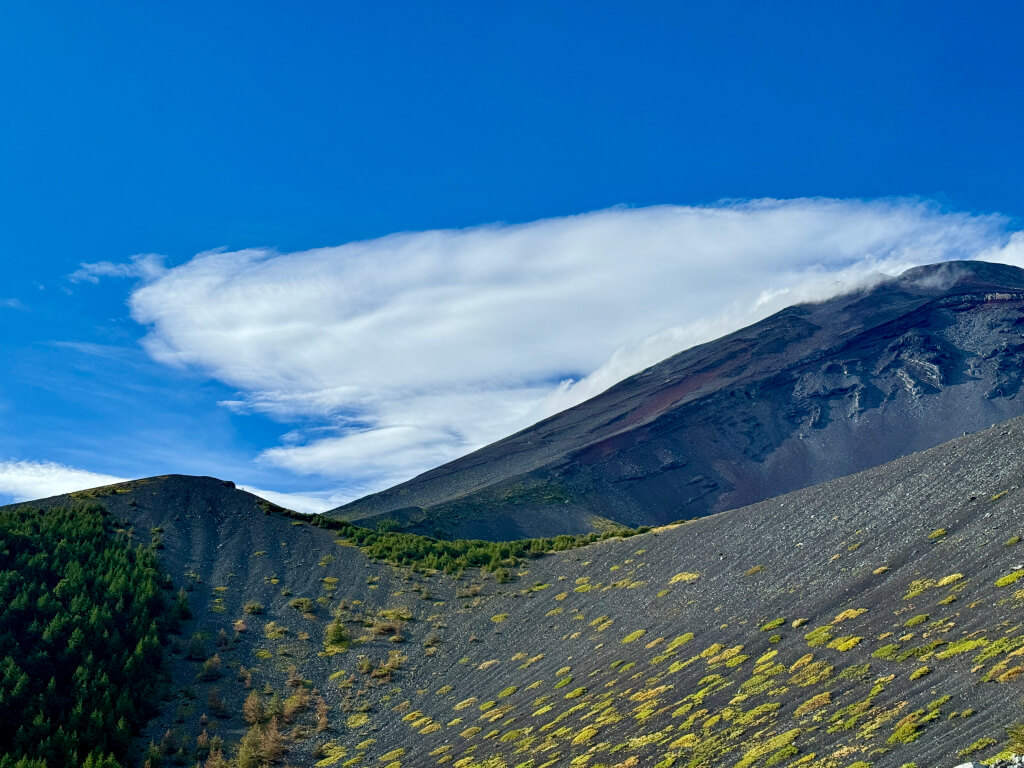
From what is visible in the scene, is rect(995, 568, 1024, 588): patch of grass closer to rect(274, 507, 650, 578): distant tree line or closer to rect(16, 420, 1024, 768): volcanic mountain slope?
rect(16, 420, 1024, 768): volcanic mountain slope

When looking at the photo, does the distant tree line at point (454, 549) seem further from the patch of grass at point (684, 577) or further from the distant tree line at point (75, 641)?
the distant tree line at point (75, 641)

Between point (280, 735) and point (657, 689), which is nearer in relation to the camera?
point (657, 689)

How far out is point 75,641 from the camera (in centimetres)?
6016

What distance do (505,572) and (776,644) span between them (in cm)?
4388

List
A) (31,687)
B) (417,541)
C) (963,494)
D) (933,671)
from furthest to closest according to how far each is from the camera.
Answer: (417,541), (31,687), (963,494), (933,671)

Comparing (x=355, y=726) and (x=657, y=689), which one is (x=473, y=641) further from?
(x=657, y=689)

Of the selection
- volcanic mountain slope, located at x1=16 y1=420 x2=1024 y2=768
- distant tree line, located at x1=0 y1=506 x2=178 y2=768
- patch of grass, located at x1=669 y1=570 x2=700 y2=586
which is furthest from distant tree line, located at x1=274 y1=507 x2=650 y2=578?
distant tree line, located at x1=0 y1=506 x2=178 y2=768

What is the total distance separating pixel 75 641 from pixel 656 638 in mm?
42834

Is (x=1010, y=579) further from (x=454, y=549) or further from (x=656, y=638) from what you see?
(x=454, y=549)

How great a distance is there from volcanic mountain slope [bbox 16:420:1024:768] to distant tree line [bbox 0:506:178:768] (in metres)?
2.95

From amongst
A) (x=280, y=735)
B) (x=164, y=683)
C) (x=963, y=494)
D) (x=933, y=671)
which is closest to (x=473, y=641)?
(x=280, y=735)

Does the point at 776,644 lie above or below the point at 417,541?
below

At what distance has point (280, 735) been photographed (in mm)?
53906

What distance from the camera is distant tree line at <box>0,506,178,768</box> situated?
5144cm
